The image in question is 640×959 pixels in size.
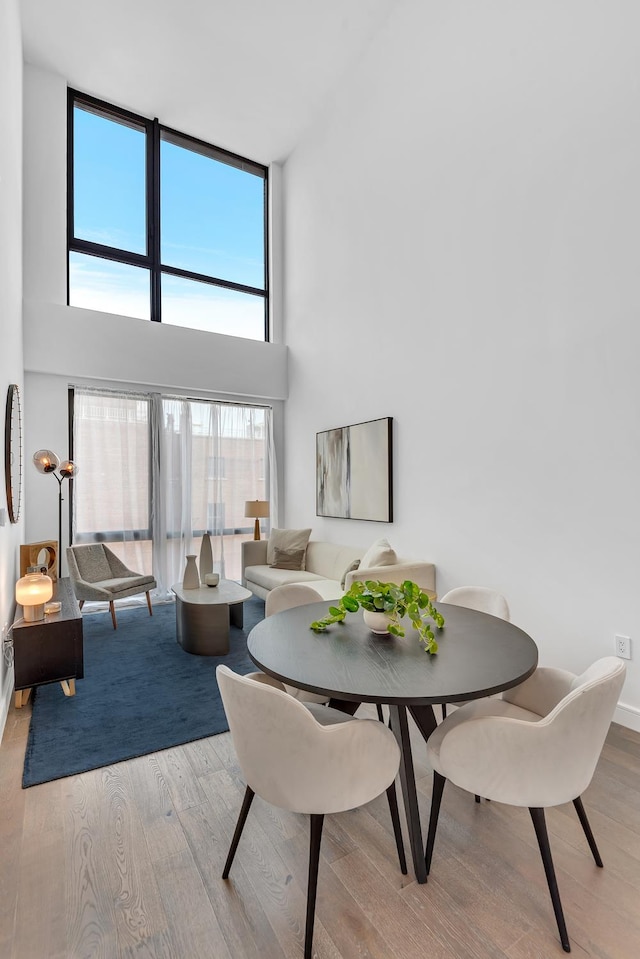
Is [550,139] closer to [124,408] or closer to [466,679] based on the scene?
[466,679]

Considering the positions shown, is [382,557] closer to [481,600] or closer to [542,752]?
[481,600]

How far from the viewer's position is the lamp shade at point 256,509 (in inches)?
216

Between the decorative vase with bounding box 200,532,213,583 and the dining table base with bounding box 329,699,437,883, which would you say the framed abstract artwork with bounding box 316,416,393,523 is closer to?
the decorative vase with bounding box 200,532,213,583

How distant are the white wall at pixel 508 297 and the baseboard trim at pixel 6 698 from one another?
9.38 ft

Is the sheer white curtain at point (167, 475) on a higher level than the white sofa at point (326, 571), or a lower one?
higher

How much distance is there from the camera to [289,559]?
5070 mm

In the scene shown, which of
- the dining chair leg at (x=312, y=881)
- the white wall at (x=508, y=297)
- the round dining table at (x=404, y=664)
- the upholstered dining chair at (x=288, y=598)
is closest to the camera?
the dining chair leg at (x=312, y=881)

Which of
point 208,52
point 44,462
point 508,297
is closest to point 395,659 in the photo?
point 508,297

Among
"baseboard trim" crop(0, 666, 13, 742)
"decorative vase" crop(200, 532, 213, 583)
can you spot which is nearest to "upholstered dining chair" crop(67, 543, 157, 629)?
"decorative vase" crop(200, 532, 213, 583)

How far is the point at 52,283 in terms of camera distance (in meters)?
4.74

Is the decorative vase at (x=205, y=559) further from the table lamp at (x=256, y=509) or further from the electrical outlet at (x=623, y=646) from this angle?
the electrical outlet at (x=623, y=646)

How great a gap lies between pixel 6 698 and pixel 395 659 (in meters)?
2.33

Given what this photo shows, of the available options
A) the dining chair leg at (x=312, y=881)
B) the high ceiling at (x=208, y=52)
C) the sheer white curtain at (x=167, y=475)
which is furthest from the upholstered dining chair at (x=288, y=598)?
the high ceiling at (x=208, y=52)

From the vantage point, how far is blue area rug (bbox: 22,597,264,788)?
7.47ft
